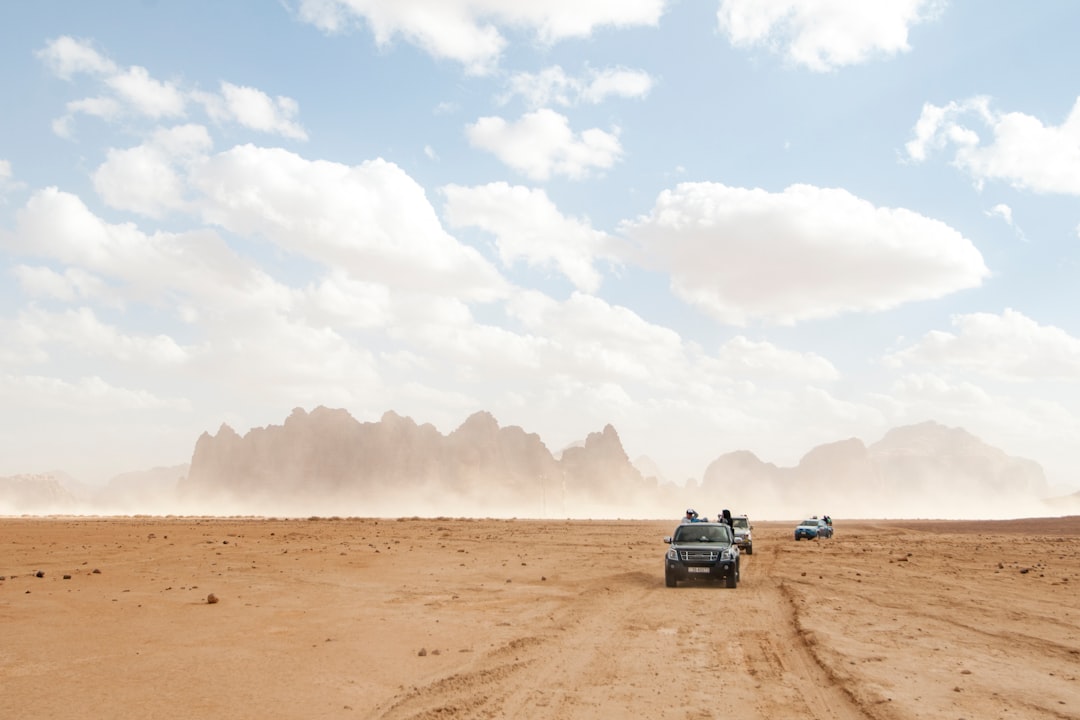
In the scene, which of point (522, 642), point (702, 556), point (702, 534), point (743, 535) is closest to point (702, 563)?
point (702, 556)

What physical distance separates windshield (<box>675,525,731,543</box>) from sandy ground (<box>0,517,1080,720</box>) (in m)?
1.53

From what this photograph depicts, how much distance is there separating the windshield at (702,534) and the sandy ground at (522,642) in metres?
1.53

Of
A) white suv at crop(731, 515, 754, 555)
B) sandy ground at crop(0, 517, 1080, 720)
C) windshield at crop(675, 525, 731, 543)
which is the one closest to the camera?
sandy ground at crop(0, 517, 1080, 720)

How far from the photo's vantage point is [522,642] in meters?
13.2

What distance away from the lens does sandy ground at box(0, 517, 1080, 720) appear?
9.40 metres

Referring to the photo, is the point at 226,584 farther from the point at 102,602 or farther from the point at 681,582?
the point at 681,582

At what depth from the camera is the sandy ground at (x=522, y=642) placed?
9.40m

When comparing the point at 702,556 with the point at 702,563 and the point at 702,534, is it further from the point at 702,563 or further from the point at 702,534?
the point at 702,534

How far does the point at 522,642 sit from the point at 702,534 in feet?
39.6

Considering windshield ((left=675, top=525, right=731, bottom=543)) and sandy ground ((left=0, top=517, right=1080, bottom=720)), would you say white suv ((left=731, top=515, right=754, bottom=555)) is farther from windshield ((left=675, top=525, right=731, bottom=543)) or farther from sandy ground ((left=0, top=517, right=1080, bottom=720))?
windshield ((left=675, top=525, right=731, bottom=543))

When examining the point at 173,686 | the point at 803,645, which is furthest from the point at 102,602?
the point at 803,645

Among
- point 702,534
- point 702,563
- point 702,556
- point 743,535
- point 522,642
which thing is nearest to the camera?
point 522,642

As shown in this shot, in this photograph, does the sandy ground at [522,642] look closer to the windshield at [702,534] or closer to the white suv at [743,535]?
the windshield at [702,534]

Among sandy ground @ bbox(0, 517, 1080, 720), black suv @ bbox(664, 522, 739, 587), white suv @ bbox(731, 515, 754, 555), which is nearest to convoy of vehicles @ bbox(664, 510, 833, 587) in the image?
black suv @ bbox(664, 522, 739, 587)
